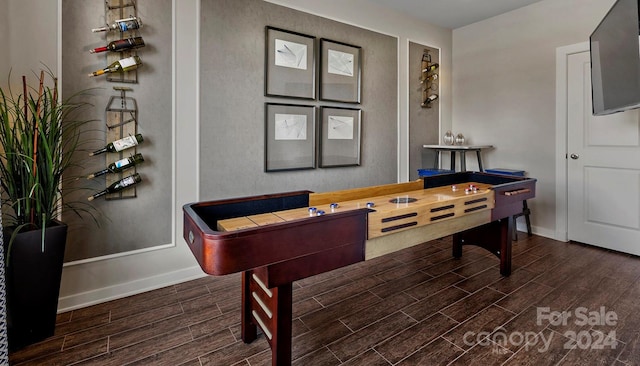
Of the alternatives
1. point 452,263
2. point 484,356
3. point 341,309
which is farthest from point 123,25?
point 452,263

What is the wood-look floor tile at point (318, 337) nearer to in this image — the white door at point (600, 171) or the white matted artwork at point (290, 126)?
the white matted artwork at point (290, 126)

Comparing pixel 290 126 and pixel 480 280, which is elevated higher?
pixel 290 126

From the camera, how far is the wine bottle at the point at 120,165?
2428mm

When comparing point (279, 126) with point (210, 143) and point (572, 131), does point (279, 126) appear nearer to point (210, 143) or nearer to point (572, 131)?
point (210, 143)

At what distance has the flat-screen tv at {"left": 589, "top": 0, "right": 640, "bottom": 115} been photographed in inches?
81.8

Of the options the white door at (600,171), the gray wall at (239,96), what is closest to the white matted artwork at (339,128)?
the gray wall at (239,96)

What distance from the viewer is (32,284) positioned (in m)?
1.91

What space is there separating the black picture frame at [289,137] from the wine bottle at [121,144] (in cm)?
109

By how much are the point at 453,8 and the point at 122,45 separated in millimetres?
3656

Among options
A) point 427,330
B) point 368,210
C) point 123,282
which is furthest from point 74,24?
point 427,330

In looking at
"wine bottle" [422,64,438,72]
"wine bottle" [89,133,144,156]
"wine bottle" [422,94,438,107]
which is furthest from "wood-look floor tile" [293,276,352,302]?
"wine bottle" [422,64,438,72]

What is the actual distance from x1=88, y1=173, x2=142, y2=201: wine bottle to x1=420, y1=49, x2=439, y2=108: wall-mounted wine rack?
3.55 m

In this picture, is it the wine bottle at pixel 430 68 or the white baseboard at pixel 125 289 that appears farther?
the wine bottle at pixel 430 68

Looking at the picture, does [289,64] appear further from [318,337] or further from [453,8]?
[318,337]
